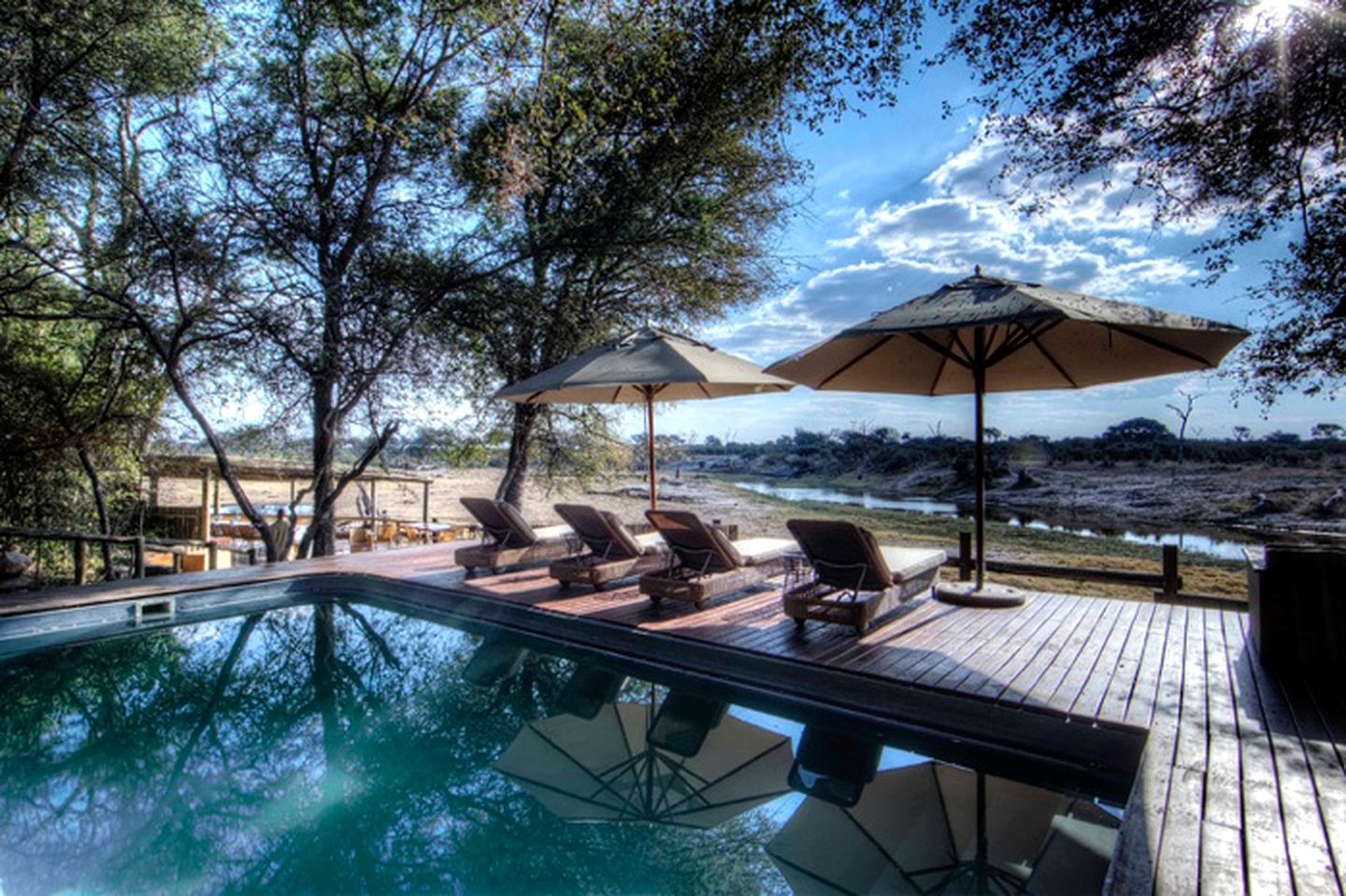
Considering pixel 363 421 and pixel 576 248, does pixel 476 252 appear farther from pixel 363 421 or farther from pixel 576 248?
pixel 363 421

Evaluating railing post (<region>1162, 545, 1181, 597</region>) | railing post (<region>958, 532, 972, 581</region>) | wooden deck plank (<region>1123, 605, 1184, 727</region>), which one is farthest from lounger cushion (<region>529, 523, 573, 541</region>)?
railing post (<region>1162, 545, 1181, 597</region>)

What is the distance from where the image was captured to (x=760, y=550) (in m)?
7.01

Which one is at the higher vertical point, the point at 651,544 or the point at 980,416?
the point at 980,416

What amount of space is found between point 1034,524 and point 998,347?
72.8 ft

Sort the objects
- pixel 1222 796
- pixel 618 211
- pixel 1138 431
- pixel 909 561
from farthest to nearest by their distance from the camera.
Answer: pixel 1138 431 → pixel 618 211 → pixel 909 561 → pixel 1222 796

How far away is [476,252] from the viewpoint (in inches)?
376

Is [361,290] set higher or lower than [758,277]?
lower

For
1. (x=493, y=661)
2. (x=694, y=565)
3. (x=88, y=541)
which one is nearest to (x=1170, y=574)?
(x=694, y=565)

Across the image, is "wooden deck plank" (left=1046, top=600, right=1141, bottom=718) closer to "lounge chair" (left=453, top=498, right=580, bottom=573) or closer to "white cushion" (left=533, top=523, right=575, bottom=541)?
"lounge chair" (left=453, top=498, right=580, bottom=573)

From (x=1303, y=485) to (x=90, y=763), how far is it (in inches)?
1321

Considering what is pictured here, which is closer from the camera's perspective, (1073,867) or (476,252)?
(1073,867)

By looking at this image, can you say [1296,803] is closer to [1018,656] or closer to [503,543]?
[1018,656]

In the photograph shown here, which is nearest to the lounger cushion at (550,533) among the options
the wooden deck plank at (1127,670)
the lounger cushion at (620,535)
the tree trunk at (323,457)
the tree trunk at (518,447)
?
the lounger cushion at (620,535)

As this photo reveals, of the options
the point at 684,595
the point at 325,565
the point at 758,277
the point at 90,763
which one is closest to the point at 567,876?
the point at 684,595
